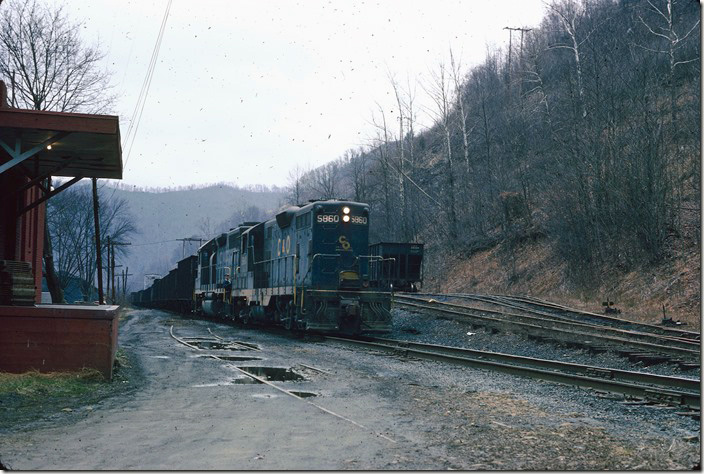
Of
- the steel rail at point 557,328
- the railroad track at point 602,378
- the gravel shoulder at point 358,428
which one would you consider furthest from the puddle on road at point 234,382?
the steel rail at point 557,328

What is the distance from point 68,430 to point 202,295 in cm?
2780

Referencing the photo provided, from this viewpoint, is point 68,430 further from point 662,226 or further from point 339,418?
point 662,226

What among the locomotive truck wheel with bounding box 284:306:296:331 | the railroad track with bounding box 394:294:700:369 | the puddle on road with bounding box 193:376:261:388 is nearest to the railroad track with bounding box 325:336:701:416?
the railroad track with bounding box 394:294:700:369

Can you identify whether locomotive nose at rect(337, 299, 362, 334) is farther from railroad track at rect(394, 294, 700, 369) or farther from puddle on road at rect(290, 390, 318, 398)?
puddle on road at rect(290, 390, 318, 398)

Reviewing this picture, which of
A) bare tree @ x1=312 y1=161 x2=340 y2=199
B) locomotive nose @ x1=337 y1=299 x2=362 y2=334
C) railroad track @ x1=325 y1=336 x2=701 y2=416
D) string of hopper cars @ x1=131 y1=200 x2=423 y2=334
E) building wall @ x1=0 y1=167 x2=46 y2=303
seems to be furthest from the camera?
bare tree @ x1=312 y1=161 x2=340 y2=199

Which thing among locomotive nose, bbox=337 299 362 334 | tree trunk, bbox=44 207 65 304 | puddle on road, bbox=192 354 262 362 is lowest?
puddle on road, bbox=192 354 262 362

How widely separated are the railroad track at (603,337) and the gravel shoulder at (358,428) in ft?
11.4

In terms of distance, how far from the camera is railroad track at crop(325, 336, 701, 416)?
836cm

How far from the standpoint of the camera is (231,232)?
2886cm

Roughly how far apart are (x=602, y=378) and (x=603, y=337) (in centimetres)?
429

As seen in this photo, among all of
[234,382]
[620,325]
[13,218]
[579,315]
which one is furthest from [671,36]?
[13,218]

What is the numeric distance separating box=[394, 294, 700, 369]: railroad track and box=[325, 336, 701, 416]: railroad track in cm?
177

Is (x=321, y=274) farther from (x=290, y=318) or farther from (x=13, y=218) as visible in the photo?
(x=13, y=218)

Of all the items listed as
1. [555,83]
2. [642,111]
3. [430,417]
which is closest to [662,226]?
[642,111]
